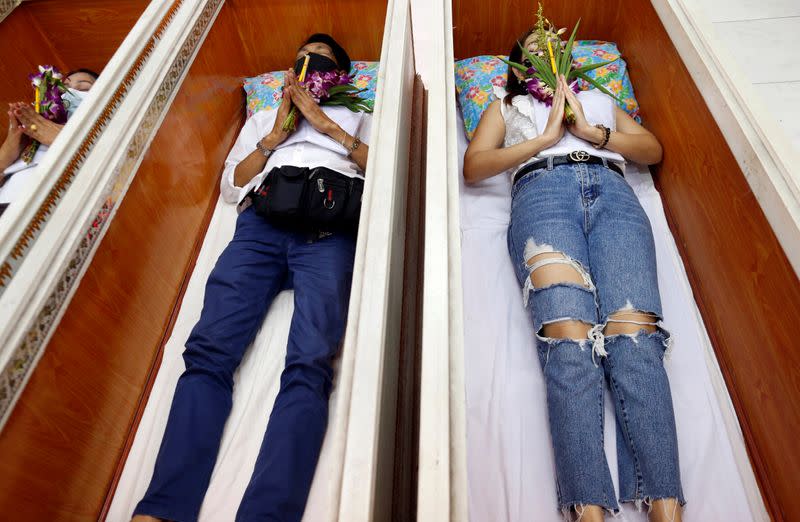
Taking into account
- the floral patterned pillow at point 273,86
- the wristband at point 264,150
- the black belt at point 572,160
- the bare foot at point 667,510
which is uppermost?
the floral patterned pillow at point 273,86

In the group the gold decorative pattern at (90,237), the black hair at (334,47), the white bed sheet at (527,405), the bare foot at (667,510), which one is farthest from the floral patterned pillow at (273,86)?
the bare foot at (667,510)

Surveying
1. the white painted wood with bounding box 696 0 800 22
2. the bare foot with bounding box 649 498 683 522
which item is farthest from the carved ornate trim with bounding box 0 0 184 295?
the white painted wood with bounding box 696 0 800 22

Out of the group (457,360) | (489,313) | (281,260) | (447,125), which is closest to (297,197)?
(281,260)

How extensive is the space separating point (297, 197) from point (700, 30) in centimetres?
114

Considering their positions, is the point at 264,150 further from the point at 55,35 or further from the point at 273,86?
the point at 55,35

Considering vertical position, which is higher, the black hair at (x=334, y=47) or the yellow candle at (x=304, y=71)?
the black hair at (x=334, y=47)

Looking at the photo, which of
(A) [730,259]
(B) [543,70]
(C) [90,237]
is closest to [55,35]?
(C) [90,237]

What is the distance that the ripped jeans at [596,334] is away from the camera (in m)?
0.95

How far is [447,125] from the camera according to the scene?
103 cm

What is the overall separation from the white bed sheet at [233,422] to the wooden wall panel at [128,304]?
40 mm

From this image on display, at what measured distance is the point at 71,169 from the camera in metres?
1.02

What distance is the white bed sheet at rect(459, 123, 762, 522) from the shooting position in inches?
38.5

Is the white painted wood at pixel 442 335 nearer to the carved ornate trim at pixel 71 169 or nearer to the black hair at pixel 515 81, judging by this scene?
the black hair at pixel 515 81

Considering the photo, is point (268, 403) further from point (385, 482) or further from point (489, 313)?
point (489, 313)
